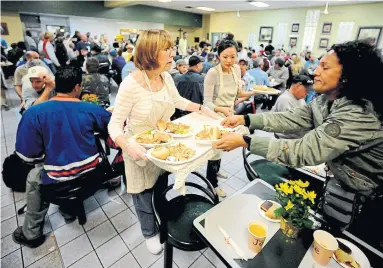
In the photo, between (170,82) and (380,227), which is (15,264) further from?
(380,227)

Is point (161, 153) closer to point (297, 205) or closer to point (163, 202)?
point (163, 202)

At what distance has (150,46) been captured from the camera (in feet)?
4.67

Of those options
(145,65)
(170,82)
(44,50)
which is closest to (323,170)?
(170,82)

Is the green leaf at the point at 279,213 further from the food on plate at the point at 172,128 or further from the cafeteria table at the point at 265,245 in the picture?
the food on plate at the point at 172,128

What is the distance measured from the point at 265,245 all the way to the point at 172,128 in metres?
0.93

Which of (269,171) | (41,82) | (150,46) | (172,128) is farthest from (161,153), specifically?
(41,82)

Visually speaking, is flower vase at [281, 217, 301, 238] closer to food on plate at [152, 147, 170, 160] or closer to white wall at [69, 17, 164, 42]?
food on plate at [152, 147, 170, 160]

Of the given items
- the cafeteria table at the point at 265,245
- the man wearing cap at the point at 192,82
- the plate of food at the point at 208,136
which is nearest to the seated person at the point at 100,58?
the man wearing cap at the point at 192,82

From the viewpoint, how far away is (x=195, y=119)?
71.9 inches

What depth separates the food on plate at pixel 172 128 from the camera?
60.9 inches

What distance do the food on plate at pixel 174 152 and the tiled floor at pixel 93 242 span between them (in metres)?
1.21

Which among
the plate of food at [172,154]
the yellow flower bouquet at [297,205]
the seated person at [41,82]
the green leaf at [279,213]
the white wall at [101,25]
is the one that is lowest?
the green leaf at [279,213]

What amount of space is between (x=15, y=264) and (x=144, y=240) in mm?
1089

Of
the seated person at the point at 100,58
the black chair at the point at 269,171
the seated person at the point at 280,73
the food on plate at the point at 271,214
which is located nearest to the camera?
the food on plate at the point at 271,214
